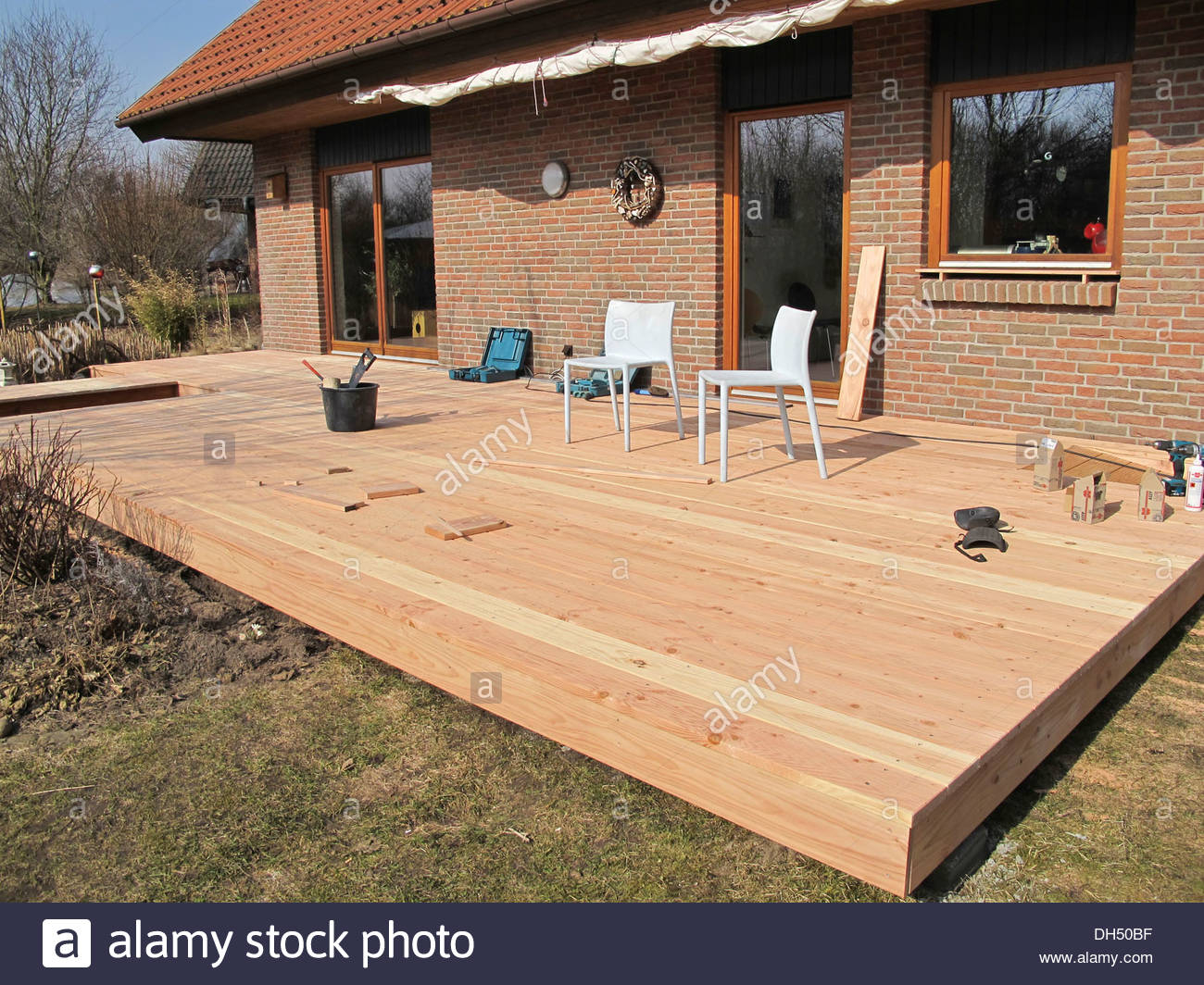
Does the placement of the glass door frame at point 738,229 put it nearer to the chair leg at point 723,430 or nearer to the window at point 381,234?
the chair leg at point 723,430

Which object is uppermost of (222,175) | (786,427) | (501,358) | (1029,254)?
(222,175)

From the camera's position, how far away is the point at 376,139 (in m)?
10.7

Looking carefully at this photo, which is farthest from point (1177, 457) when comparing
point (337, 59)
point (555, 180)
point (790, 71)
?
point (337, 59)

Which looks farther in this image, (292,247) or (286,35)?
(292,247)

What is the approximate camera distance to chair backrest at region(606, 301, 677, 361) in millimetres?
5836

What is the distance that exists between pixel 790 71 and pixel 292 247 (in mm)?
6991

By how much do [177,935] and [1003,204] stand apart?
18.6 ft

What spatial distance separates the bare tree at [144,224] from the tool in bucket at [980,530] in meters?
17.2

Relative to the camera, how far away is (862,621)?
3.23 m

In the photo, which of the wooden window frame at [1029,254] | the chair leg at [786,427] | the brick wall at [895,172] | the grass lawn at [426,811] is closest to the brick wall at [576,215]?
the brick wall at [895,172]

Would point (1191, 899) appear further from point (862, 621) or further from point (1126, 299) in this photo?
point (1126, 299)

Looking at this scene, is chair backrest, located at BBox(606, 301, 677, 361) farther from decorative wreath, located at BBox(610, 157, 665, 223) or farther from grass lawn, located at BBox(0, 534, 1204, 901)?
grass lawn, located at BBox(0, 534, 1204, 901)

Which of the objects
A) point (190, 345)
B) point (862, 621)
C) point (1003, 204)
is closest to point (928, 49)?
point (1003, 204)

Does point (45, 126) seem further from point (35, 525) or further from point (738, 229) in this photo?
point (35, 525)
